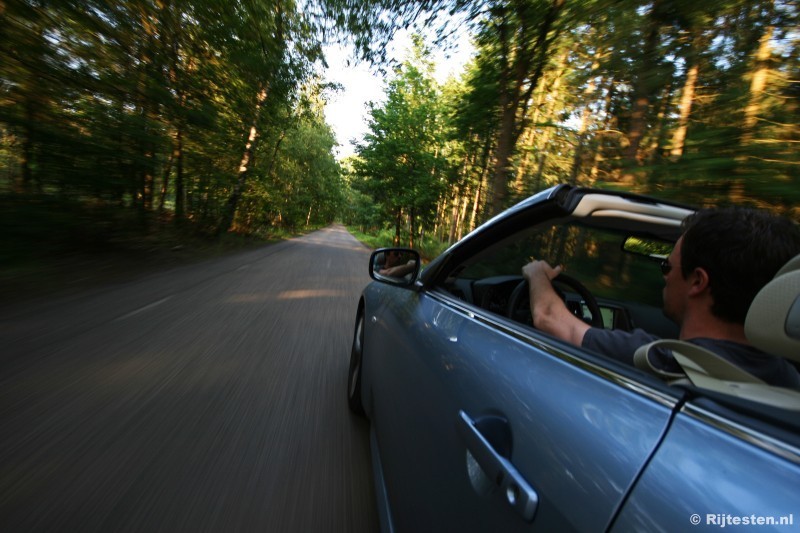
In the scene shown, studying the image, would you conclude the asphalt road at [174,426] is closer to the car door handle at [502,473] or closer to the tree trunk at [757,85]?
the car door handle at [502,473]

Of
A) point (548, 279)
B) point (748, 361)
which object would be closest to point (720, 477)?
point (748, 361)

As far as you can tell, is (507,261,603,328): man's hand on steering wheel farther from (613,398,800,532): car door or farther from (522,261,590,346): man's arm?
(613,398,800,532): car door

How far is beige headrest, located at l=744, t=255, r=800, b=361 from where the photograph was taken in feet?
2.47

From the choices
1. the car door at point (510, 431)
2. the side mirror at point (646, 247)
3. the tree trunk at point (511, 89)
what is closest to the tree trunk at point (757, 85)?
the side mirror at point (646, 247)

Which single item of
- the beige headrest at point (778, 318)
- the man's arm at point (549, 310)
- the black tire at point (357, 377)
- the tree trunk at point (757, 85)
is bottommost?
the black tire at point (357, 377)

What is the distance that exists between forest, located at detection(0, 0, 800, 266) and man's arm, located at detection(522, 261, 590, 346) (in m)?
3.50

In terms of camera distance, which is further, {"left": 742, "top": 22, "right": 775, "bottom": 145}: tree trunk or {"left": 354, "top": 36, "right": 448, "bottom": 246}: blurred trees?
{"left": 354, "top": 36, "right": 448, "bottom": 246}: blurred trees

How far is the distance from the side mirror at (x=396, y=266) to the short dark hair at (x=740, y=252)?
5.05 ft

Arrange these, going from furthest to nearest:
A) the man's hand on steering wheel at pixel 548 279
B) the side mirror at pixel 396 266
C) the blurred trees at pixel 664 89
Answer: the blurred trees at pixel 664 89 → the side mirror at pixel 396 266 → the man's hand on steering wheel at pixel 548 279

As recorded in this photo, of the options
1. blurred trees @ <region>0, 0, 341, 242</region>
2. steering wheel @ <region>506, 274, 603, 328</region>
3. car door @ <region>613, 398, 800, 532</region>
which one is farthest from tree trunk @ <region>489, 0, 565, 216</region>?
car door @ <region>613, 398, 800, 532</region>

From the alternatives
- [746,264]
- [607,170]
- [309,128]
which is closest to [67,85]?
[607,170]

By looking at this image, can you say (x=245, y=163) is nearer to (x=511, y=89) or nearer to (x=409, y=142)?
(x=409, y=142)

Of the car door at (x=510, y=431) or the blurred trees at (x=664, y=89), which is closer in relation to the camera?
the car door at (x=510, y=431)

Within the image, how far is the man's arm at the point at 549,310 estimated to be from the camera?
1.38 meters
